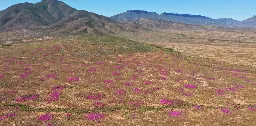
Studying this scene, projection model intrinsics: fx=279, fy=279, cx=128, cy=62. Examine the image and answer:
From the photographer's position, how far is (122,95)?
4606 cm

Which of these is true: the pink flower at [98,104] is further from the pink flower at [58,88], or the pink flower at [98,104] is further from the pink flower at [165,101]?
the pink flower at [58,88]

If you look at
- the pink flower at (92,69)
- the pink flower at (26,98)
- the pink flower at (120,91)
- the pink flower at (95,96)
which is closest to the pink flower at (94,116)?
the pink flower at (95,96)

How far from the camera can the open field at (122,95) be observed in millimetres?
35125

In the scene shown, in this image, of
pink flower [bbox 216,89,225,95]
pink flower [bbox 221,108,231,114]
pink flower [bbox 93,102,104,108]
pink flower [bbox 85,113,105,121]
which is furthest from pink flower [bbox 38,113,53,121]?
pink flower [bbox 216,89,225,95]

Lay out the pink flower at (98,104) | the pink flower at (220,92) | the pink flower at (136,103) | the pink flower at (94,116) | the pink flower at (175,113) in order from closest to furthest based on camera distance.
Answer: the pink flower at (94,116)
the pink flower at (175,113)
the pink flower at (98,104)
the pink flower at (136,103)
the pink flower at (220,92)

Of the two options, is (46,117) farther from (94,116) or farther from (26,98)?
(26,98)

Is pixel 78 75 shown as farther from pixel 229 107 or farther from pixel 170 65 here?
pixel 229 107

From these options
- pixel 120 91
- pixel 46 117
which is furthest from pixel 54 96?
pixel 120 91

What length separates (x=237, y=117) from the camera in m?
36.4

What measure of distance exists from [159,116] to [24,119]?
16.8 metres

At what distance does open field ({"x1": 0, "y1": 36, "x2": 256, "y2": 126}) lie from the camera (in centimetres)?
3512

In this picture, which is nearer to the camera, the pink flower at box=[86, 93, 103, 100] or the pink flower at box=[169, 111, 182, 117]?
the pink flower at box=[169, 111, 182, 117]

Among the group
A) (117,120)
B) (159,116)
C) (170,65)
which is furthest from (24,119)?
(170,65)

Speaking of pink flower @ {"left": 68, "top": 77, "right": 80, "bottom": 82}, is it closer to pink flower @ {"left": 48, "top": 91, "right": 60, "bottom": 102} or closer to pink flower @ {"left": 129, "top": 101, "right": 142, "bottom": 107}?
pink flower @ {"left": 48, "top": 91, "right": 60, "bottom": 102}
